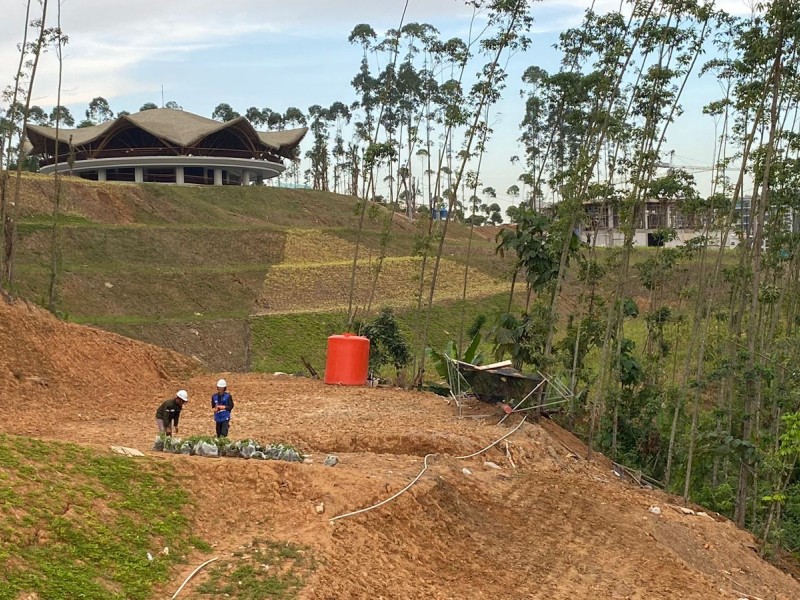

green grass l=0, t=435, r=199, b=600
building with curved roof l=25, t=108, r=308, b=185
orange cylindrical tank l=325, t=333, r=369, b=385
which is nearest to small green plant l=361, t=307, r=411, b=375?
orange cylindrical tank l=325, t=333, r=369, b=385

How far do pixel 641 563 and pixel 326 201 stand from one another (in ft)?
150

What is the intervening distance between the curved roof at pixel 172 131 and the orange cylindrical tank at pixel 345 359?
133 ft

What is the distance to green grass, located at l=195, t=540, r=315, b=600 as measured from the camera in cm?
736

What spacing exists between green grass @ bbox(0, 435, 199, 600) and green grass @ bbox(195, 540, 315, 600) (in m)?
0.41

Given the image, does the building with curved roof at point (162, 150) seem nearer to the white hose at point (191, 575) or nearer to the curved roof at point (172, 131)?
the curved roof at point (172, 131)

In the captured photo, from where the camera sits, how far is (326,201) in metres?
55.0

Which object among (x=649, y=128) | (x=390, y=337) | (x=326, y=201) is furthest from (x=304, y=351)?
(x=326, y=201)

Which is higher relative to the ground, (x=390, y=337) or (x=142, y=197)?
(x=142, y=197)

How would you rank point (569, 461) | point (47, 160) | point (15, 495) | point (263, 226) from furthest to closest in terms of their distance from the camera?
point (47, 160)
point (263, 226)
point (569, 461)
point (15, 495)

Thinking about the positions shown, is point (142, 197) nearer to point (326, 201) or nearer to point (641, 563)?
point (326, 201)

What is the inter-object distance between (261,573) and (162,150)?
172 feet

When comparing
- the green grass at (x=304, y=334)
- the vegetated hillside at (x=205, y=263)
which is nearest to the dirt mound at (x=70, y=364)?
the green grass at (x=304, y=334)

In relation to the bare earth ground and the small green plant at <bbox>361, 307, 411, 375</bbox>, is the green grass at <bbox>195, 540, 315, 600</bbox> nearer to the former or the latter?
the bare earth ground

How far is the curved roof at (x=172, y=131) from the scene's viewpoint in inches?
2228
